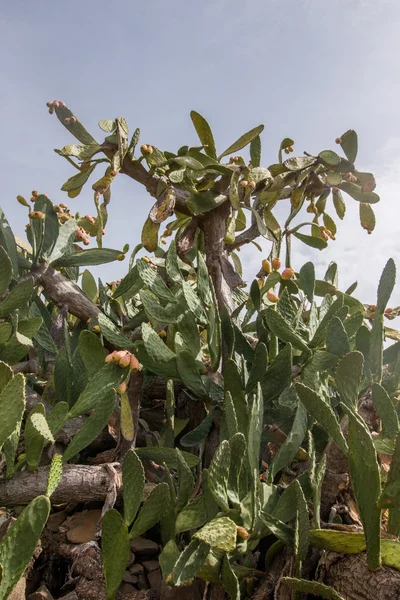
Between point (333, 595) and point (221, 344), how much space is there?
2.46 feet

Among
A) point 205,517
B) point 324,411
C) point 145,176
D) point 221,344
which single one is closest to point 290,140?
point 145,176

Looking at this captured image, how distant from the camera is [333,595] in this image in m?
0.95

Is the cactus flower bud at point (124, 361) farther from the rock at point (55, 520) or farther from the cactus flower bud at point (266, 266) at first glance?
the cactus flower bud at point (266, 266)

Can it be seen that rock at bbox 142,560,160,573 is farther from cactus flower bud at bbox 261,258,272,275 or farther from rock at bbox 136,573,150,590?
cactus flower bud at bbox 261,258,272,275

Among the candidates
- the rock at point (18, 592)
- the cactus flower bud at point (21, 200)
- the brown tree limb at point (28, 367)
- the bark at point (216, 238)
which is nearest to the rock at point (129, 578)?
the rock at point (18, 592)

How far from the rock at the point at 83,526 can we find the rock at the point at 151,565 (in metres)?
0.16

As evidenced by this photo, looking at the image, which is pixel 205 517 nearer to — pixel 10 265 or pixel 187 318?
pixel 187 318

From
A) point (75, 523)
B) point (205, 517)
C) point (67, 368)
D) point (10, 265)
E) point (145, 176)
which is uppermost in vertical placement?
point (145, 176)

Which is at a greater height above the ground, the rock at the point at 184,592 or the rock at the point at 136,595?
the rock at the point at 184,592

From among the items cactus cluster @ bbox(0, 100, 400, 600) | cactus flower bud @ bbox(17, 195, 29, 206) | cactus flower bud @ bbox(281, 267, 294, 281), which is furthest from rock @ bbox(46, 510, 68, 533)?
cactus flower bud @ bbox(17, 195, 29, 206)

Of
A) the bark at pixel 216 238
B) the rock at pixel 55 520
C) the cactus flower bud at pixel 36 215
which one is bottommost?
the rock at pixel 55 520

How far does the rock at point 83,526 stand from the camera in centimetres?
137

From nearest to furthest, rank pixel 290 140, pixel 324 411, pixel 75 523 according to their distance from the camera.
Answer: pixel 324 411 → pixel 75 523 → pixel 290 140

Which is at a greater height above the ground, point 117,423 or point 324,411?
point 324,411
